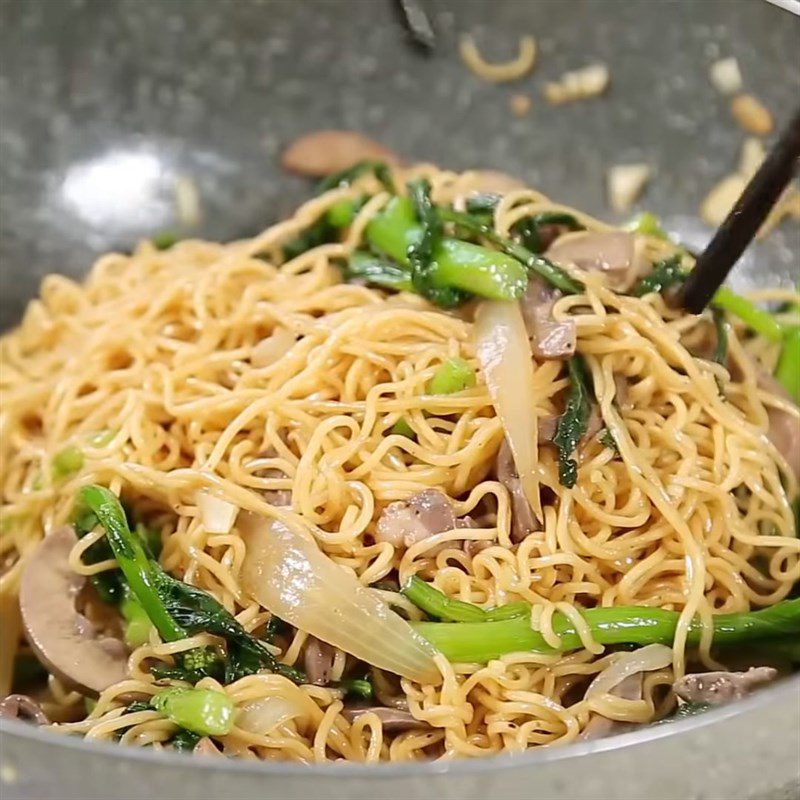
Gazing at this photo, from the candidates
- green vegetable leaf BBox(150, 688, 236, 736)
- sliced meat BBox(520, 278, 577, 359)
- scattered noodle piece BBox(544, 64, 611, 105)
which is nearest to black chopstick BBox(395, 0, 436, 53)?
scattered noodle piece BBox(544, 64, 611, 105)

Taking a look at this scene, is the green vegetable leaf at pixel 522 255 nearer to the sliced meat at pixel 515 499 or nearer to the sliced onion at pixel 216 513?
the sliced meat at pixel 515 499

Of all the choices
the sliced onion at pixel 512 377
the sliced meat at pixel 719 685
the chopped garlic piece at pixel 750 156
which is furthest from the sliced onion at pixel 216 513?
the chopped garlic piece at pixel 750 156

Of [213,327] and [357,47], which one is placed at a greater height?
[357,47]

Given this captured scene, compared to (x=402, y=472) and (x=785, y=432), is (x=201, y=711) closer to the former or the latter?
(x=402, y=472)

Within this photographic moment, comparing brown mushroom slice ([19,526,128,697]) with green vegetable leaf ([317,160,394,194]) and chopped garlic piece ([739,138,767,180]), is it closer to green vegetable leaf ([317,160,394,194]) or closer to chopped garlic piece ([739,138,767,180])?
green vegetable leaf ([317,160,394,194])

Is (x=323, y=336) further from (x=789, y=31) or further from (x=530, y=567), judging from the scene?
(x=789, y=31)

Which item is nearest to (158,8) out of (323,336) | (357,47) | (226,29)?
(226,29)
